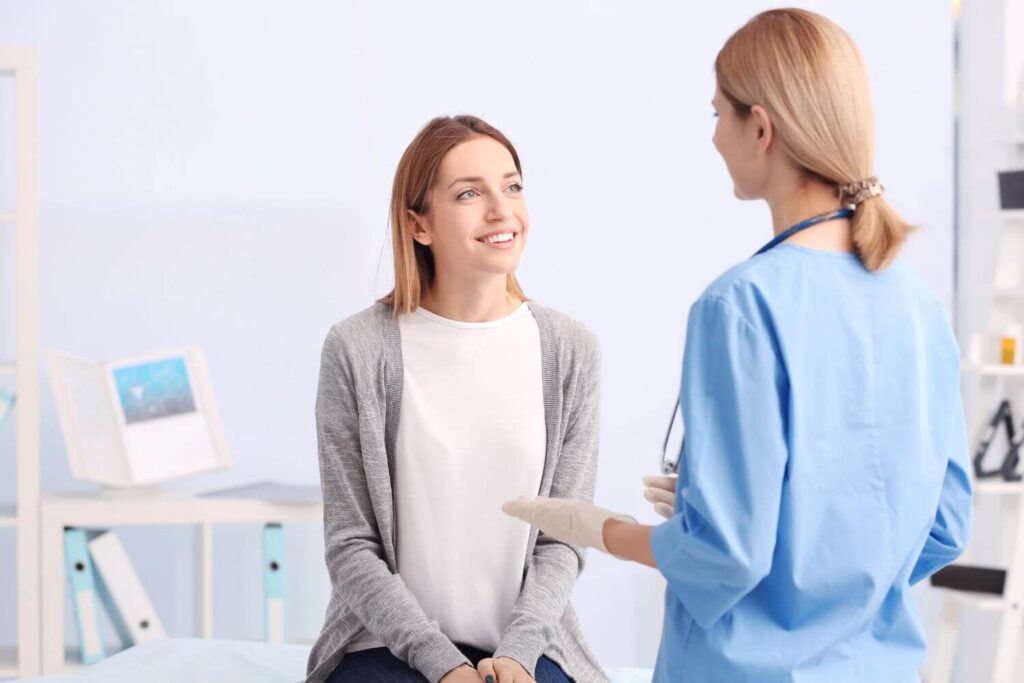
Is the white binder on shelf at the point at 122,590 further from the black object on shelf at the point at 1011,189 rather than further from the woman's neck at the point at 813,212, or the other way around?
the black object on shelf at the point at 1011,189

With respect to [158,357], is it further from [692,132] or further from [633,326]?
[692,132]

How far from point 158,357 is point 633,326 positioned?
1.27 metres

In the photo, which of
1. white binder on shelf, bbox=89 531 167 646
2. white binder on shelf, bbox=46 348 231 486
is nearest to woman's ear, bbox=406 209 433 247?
white binder on shelf, bbox=46 348 231 486

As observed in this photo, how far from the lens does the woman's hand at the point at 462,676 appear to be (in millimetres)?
1513

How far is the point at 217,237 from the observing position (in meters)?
3.05

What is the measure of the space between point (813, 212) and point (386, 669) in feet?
2.75

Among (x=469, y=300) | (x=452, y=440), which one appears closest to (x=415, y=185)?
(x=469, y=300)

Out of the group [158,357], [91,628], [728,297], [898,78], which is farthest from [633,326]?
[728,297]

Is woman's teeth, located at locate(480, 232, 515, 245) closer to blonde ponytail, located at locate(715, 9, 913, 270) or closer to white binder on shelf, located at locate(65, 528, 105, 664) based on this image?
blonde ponytail, located at locate(715, 9, 913, 270)

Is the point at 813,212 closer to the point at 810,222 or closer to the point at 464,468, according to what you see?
the point at 810,222

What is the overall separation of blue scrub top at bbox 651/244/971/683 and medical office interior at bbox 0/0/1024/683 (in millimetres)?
1650

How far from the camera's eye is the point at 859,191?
1.11m

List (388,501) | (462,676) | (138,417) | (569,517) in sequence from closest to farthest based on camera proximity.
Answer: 1. (569,517)
2. (462,676)
3. (388,501)
4. (138,417)

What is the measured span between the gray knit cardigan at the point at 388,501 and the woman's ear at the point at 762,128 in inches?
25.8
